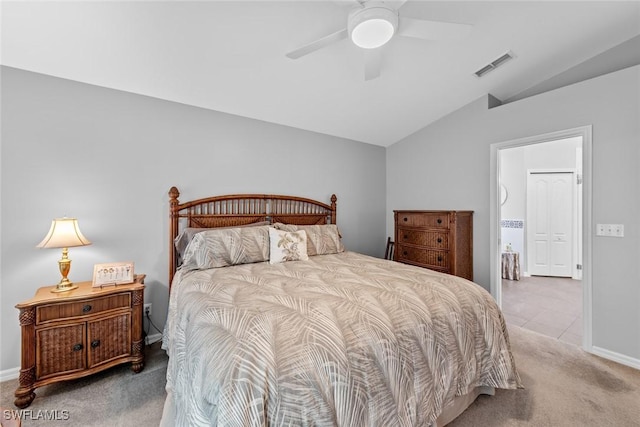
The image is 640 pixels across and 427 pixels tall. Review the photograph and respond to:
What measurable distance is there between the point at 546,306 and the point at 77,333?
4.97 m

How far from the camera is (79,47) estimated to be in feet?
6.16

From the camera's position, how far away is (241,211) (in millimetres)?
3006

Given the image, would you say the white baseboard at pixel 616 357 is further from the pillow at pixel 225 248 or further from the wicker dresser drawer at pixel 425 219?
the pillow at pixel 225 248

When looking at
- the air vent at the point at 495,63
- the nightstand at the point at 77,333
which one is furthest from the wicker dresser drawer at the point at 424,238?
the nightstand at the point at 77,333

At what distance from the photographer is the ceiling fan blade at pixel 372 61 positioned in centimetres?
185

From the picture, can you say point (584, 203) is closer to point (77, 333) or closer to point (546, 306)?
point (546, 306)

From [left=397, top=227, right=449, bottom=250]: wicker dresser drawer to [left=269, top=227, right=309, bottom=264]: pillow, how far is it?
156 centimetres

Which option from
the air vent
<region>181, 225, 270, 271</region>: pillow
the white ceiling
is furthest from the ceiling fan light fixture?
<region>181, 225, 270, 271</region>: pillow

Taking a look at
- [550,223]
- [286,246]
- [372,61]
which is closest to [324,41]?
[372,61]

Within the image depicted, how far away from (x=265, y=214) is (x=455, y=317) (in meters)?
2.23

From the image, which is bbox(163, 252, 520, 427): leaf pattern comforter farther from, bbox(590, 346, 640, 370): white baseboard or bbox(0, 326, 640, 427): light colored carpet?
bbox(590, 346, 640, 370): white baseboard

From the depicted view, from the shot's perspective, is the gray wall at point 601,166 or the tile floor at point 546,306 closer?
the gray wall at point 601,166

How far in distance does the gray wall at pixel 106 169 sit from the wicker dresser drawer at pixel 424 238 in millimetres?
1630

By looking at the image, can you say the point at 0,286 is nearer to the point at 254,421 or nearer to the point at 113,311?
the point at 113,311
